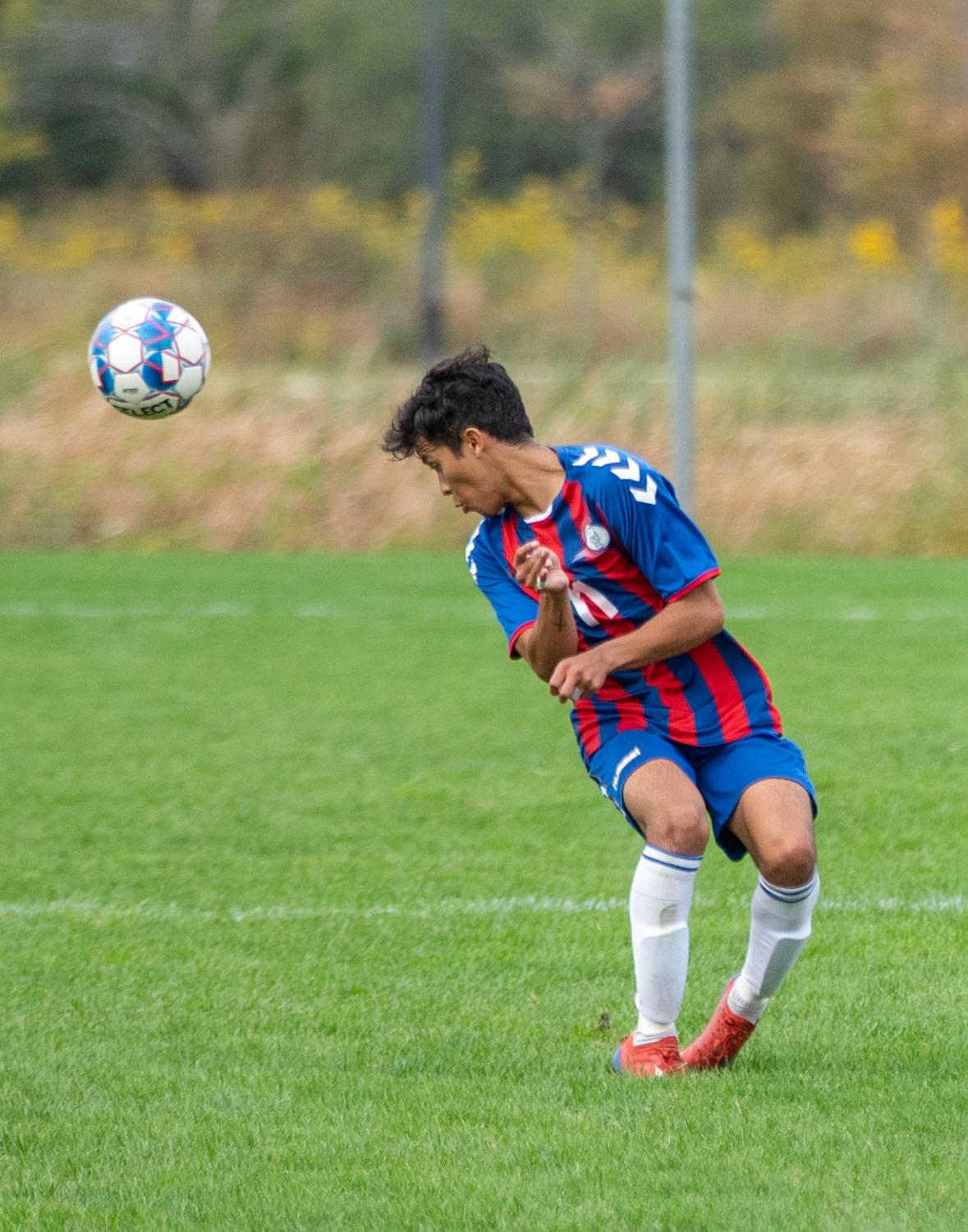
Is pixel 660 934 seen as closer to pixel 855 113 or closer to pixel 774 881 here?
pixel 774 881

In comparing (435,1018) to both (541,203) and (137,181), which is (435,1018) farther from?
(137,181)

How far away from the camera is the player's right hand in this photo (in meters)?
3.69

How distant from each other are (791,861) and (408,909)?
2.02 meters

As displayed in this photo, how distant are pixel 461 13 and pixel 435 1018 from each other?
4074 centimetres

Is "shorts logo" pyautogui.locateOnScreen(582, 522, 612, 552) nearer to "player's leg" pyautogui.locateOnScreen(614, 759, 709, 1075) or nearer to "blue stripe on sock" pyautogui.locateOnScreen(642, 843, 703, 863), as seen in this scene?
"player's leg" pyautogui.locateOnScreen(614, 759, 709, 1075)

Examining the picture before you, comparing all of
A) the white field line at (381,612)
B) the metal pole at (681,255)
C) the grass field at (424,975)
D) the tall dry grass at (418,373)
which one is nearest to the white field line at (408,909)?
the grass field at (424,975)

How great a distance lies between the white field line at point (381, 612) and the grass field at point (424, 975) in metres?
2.60

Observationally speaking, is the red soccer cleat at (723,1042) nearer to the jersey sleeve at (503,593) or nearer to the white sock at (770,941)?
the white sock at (770,941)

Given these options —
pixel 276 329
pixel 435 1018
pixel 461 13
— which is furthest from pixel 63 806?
pixel 461 13

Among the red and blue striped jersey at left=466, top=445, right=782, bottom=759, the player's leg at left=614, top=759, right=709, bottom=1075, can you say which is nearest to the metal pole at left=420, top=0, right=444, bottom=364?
the red and blue striped jersey at left=466, top=445, right=782, bottom=759

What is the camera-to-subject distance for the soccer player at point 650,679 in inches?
156

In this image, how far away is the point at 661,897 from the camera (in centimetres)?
399

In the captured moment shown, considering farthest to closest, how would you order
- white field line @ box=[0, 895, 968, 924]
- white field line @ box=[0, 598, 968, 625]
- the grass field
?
white field line @ box=[0, 598, 968, 625], white field line @ box=[0, 895, 968, 924], the grass field

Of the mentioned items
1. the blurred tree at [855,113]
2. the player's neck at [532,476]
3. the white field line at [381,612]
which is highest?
the blurred tree at [855,113]
